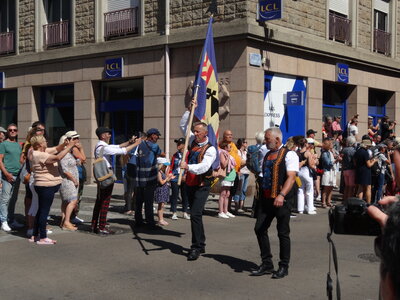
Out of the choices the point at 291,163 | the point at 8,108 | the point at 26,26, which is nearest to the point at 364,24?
the point at 26,26

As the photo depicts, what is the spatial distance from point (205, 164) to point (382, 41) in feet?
51.8

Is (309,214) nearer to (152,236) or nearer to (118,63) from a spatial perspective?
(152,236)

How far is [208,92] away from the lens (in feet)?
29.2

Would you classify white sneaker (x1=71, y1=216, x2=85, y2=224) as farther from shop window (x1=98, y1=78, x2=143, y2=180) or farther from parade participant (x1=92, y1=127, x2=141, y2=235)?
shop window (x1=98, y1=78, x2=143, y2=180)

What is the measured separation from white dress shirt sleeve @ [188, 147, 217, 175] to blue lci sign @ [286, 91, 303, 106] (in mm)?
9294

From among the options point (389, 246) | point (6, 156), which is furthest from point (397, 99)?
point (389, 246)

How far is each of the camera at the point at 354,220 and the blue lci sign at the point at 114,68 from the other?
15.3 metres

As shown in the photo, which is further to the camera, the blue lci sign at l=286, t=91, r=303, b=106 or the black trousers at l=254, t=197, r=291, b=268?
the blue lci sign at l=286, t=91, r=303, b=106

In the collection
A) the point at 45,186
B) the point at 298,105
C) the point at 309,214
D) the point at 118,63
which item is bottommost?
the point at 309,214

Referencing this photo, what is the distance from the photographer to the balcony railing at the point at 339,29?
18391 mm

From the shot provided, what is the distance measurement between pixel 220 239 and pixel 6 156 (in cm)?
394

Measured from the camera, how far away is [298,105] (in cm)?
1650

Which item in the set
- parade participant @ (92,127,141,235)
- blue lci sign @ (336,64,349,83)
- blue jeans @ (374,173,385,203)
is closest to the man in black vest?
parade participant @ (92,127,141,235)

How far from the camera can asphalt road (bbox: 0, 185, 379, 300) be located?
19.0ft
